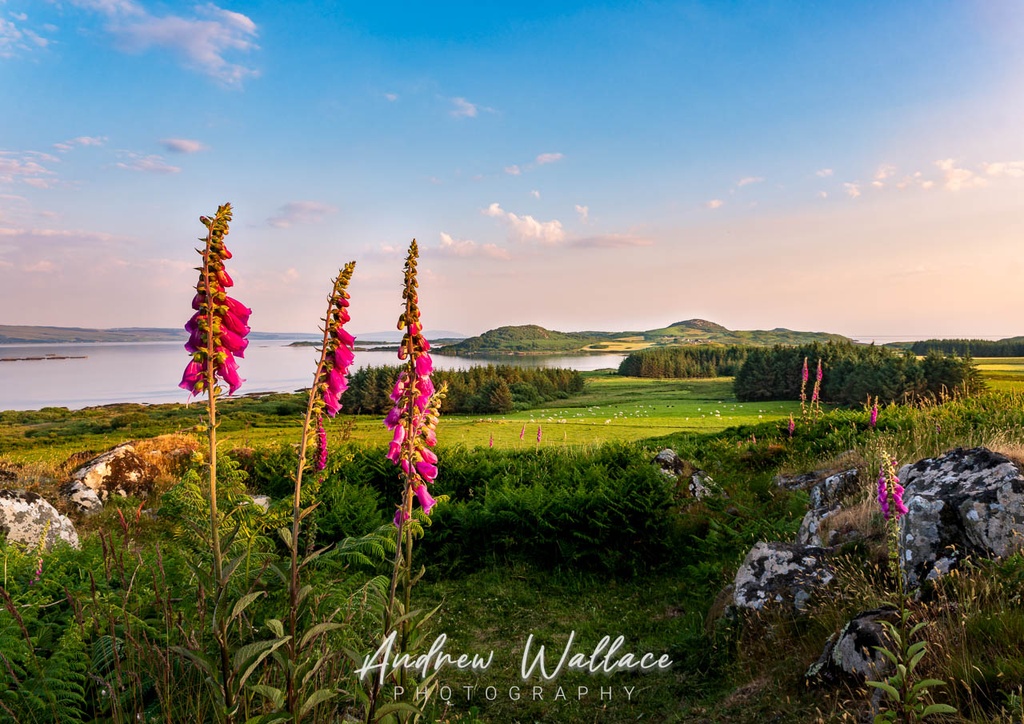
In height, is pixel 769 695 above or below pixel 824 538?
below

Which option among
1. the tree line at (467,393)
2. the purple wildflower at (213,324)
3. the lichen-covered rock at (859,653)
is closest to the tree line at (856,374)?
the lichen-covered rock at (859,653)

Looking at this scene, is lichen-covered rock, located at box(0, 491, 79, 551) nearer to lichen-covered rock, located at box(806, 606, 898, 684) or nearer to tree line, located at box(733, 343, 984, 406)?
lichen-covered rock, located at box(806, 606, 898, 684)

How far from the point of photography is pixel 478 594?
762 centimetres

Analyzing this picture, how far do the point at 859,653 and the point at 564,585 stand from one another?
4.51 meters

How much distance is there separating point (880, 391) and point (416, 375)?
125ft

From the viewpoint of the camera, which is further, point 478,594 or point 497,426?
point 497,426

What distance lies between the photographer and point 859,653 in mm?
3727

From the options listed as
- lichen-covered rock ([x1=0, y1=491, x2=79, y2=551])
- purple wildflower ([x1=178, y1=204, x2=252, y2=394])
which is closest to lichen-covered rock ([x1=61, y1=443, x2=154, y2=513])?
lichen-covered rock ([x1=0, y1=491, x2=79, y2=551])

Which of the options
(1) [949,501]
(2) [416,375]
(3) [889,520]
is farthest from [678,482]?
(2) [416,375]

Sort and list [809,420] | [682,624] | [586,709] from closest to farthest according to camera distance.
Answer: [586,709] < [682,624] < [809,420]

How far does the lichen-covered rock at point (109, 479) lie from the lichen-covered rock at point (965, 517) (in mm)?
13054

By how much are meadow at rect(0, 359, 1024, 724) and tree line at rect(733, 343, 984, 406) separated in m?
14.4

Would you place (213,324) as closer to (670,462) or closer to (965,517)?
(965,517)

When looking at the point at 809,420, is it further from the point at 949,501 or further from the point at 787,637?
the point at 787,637
